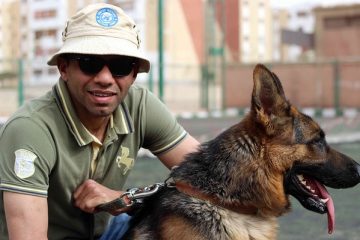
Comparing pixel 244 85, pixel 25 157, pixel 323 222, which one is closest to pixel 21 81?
pixel 244 85

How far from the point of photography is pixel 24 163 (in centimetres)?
294

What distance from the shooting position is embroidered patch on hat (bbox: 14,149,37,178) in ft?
9.62

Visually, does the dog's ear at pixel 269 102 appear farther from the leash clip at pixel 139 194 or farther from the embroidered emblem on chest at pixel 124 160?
the embroidered emblem on chest at pixel 124 160

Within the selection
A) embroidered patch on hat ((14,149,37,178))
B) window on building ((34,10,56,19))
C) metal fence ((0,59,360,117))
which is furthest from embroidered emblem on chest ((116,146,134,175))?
window on building ((34,10,56,19))

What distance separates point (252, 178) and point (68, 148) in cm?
86

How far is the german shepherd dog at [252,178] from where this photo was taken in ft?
9.87

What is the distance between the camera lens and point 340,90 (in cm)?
2683

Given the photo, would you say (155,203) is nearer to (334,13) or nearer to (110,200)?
(110,200)

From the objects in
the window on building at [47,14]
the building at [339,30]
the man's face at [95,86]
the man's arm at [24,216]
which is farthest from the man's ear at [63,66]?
the building at [339,30]

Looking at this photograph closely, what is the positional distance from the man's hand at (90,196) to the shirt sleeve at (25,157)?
0.22 metres

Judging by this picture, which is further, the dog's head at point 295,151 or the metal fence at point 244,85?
the metal fence at point 244,85

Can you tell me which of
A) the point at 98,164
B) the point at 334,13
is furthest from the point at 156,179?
the point at 334,13

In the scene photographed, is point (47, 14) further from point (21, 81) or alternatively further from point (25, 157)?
point (25, 157)

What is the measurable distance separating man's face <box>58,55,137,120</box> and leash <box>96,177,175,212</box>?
1.30ft
